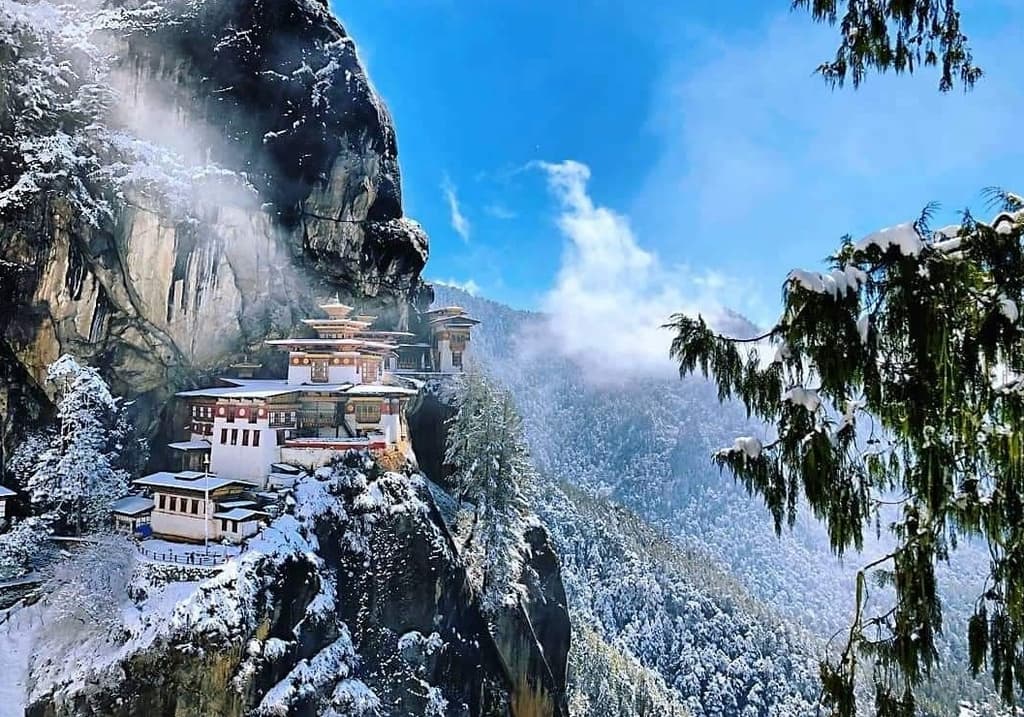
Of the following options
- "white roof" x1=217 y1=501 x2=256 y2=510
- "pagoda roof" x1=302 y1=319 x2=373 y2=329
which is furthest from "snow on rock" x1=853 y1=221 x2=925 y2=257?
"pagoda roof" x1=302 y1=319 x2=373 y2=329

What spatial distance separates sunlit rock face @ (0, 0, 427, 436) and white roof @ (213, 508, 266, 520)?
8.19 meters

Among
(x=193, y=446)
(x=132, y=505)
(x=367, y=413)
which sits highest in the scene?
(x=367, y=413)

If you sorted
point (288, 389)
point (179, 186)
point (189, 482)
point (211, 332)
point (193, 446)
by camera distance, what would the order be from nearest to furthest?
point (189, 482) < point (193, 446) < point (288, 389) < point (179, 186) < point (211, 332)

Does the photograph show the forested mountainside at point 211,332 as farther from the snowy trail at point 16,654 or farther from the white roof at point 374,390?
the white roof at point 374,390

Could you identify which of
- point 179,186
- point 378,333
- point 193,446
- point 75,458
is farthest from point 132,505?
point 378,333

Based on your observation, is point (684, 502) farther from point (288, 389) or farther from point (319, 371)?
point (288, 389)

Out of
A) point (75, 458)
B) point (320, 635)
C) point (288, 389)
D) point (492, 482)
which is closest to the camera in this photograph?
point (320, 635)

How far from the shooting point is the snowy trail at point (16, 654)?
16094mm

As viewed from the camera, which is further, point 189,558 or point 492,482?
point 492,482

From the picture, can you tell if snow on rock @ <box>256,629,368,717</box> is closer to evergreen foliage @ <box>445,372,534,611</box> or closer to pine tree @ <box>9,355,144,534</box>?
evergreen foliage @ <box>445,372,534,611</box>

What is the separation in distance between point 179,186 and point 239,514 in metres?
12.8

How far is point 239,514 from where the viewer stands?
2036cm

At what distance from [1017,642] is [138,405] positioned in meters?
28.1

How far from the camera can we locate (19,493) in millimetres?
21672
